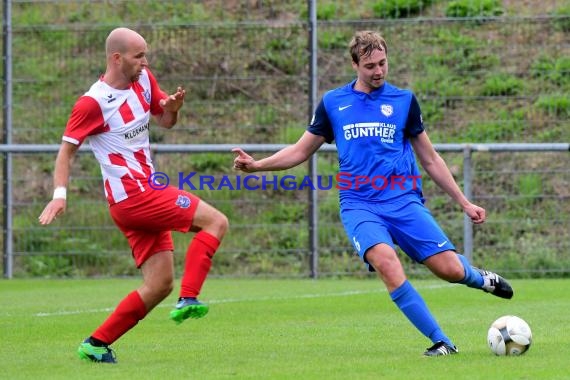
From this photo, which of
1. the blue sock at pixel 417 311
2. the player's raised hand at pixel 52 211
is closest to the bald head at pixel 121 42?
the player's raised hand at pixel 52 211

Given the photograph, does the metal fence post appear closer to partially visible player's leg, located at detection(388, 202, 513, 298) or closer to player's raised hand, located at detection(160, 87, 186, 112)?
partially visible player's leg, located at detection(388, 202, 513, 298)

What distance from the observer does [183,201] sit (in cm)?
755

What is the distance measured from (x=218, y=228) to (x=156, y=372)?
0.98m

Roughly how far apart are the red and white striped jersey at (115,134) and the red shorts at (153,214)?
71 millimetres

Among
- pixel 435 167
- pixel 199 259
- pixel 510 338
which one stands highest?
pixel 435 167

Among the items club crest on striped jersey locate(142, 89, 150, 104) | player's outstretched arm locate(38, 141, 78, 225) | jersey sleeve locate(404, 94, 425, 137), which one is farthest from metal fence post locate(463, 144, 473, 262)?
player's outstretched arm locate(38, 141, 78, 225)

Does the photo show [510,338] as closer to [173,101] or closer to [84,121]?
[173,101]

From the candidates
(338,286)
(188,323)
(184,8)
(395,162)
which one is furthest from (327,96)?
(184,8)

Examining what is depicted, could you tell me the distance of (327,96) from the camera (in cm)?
816

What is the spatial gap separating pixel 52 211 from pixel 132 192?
59 centimetres

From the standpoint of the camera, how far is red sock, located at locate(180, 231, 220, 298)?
7406mm

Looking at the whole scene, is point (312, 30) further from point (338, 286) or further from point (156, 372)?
point (156, 372)

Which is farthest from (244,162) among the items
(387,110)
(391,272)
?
(391,272)

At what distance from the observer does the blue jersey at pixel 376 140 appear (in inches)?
309
